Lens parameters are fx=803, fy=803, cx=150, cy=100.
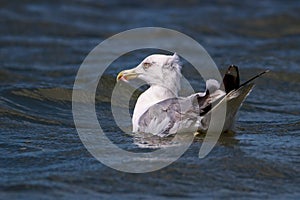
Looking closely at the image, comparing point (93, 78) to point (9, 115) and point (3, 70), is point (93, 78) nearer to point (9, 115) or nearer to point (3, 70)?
point (3, 70)

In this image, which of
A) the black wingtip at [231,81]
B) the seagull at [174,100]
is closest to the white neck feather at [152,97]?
the seagull at [174,100]

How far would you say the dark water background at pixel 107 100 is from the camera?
739 cm

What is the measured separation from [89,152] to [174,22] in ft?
31.7

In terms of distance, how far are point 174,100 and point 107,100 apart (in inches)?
107

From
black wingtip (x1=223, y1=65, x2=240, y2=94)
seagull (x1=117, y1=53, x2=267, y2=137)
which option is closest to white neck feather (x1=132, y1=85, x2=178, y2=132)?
seagull (x1=117, y1=53, x2=267, y2=137)

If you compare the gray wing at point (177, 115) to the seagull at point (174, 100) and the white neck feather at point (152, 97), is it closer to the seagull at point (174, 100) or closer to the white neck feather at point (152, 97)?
the seagull at point (174, 100)

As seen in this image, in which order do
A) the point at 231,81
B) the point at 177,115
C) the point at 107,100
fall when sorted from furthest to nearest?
the point at 107,100
the point at 177,115
the point at 231,81

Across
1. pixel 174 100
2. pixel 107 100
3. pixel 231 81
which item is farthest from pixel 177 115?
pixel 107 100

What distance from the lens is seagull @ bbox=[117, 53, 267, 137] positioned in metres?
8.12

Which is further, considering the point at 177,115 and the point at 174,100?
the point at 174,100

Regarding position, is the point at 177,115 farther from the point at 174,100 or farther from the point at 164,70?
the point at 164,70

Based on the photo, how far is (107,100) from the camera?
11.3m

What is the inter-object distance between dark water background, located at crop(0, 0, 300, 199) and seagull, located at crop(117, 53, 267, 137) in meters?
0.32

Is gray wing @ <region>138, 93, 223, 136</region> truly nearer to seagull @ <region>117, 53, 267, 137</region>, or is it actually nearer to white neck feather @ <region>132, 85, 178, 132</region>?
seagull @ <region>117, 53, 267, 137</region>
